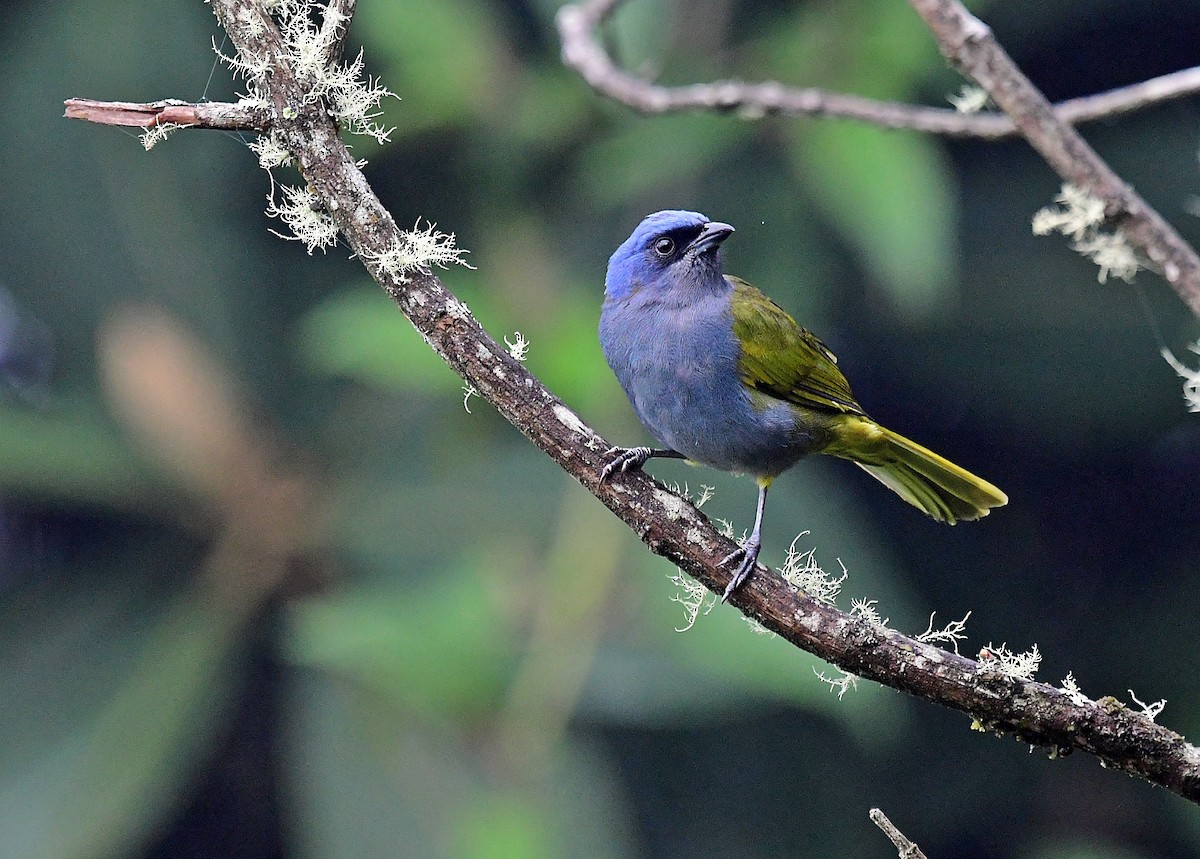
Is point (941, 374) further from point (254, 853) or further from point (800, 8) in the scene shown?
point (254, 853)

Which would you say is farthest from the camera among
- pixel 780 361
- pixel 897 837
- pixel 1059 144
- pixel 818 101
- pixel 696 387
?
pixel 780 361

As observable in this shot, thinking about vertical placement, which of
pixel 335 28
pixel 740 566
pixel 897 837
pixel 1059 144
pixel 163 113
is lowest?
pixel 897 837

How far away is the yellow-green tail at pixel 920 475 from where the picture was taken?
10.0 feet

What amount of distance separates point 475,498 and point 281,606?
1175mm

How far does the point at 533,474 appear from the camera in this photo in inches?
194

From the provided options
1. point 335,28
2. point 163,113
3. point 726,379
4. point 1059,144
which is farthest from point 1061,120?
point 163,113

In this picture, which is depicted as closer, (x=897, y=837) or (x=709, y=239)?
(x=897, y=837)

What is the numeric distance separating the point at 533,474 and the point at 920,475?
209cm

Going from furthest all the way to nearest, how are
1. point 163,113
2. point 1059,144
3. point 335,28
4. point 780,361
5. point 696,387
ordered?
point 780,361 < point 696,387 < point 1059,144 < point 335,28 < point 163,113

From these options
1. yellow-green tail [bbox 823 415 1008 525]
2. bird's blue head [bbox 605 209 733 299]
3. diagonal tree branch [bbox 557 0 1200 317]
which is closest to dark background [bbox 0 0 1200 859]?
yellow-green tail [bbox 823 415 1008 525]

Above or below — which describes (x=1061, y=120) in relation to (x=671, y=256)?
above

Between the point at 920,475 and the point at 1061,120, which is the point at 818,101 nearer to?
the point at 1061,120

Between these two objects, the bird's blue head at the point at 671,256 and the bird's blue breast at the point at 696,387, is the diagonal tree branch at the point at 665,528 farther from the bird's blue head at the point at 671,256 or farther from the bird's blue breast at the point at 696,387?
the bird's blue head at the point at 671,256

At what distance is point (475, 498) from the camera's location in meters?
4.99
